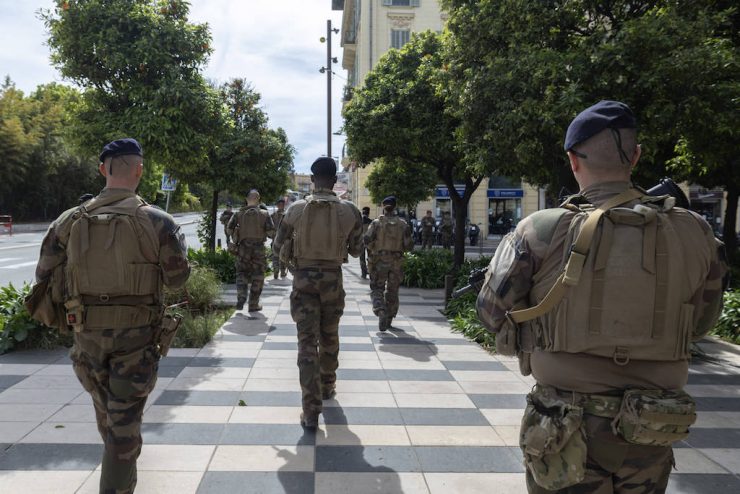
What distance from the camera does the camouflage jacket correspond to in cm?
280

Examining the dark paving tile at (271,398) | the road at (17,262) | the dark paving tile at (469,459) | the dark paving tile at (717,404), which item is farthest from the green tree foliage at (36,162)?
the dark paving tile at (717,404)

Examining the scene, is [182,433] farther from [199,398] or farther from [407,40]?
[407,40]

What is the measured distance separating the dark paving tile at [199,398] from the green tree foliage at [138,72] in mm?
3672

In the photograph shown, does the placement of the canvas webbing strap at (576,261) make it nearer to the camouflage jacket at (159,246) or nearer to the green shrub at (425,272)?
the camouflage jacket at (159,246)

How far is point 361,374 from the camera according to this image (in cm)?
573

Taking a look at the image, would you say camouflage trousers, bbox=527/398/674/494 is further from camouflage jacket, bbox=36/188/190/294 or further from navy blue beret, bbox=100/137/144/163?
navy blue beret, bbox=100/137/144/163

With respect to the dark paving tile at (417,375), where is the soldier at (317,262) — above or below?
above

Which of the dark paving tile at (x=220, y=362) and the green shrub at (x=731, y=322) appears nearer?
the dark paving tile at (x=220, y=362)

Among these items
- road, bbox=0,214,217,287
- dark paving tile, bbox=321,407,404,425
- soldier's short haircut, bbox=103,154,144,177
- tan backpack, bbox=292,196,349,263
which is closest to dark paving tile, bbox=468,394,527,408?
dark paving tile, bbox=321,407,404,425

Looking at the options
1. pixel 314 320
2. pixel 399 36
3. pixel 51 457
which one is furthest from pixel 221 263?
pixel 399 36

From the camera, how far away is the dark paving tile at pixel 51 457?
3396mm

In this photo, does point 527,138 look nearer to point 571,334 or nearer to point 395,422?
point 395,422

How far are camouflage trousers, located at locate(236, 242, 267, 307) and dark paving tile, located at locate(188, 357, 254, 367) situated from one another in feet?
9.84

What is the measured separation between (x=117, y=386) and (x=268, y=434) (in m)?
1.56
